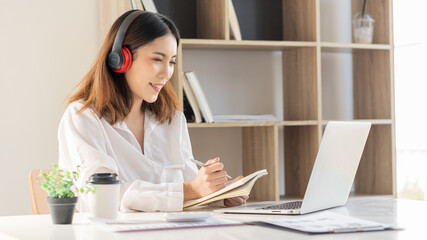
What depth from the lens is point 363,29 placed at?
3252 mm

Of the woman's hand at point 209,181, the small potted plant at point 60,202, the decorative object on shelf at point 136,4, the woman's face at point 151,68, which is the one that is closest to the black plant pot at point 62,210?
the small potted plant at point 60,202

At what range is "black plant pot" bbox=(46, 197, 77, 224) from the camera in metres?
1.39

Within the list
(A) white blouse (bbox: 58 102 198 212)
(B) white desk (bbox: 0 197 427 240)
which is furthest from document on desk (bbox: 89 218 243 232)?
(A) white blouse (bbox: 58 102 198 212)

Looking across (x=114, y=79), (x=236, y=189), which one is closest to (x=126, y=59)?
(x=114, y=79)

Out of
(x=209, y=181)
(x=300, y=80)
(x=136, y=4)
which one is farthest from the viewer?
(x=300, y=80)

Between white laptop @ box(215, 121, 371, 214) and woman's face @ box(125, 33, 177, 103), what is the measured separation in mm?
652

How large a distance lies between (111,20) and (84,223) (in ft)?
4.95

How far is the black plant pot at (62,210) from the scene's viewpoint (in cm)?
139

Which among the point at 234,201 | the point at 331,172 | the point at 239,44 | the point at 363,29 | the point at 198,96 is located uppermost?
the point at 363,29

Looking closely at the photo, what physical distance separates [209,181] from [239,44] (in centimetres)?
123

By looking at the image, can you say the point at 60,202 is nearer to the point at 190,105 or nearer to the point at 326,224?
the point at 326,224

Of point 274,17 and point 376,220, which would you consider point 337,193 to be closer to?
point 376,220

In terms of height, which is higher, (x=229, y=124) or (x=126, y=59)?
(x=126, y=59)

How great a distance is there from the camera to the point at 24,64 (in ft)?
9.02
